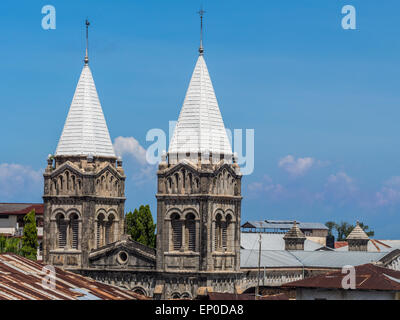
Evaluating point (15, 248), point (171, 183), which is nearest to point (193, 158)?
point (171, 183)

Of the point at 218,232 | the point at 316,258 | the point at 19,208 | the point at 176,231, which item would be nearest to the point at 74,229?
the point at 176,231

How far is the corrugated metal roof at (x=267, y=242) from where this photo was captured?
108 meters

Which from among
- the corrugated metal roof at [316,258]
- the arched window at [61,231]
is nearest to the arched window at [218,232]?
the corrugated metal roof at [316,258]

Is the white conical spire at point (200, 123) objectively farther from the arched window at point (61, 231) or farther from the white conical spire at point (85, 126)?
the arched window at point (61, 231)

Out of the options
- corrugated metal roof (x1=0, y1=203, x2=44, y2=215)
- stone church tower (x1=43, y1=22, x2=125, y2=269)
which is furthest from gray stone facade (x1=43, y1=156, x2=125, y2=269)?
corrugated metal roof (x1=0, y1=203, x2=44, y2=215)

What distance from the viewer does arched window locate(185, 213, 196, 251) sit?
82.4 metres

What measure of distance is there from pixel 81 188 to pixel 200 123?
1284cm

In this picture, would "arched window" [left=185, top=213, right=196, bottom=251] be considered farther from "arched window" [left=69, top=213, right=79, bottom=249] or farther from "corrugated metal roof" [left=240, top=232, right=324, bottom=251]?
"corrugated metal roof" [left=240, top=232, right=324, bottom=251]

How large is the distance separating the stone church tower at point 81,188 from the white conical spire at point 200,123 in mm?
8044
